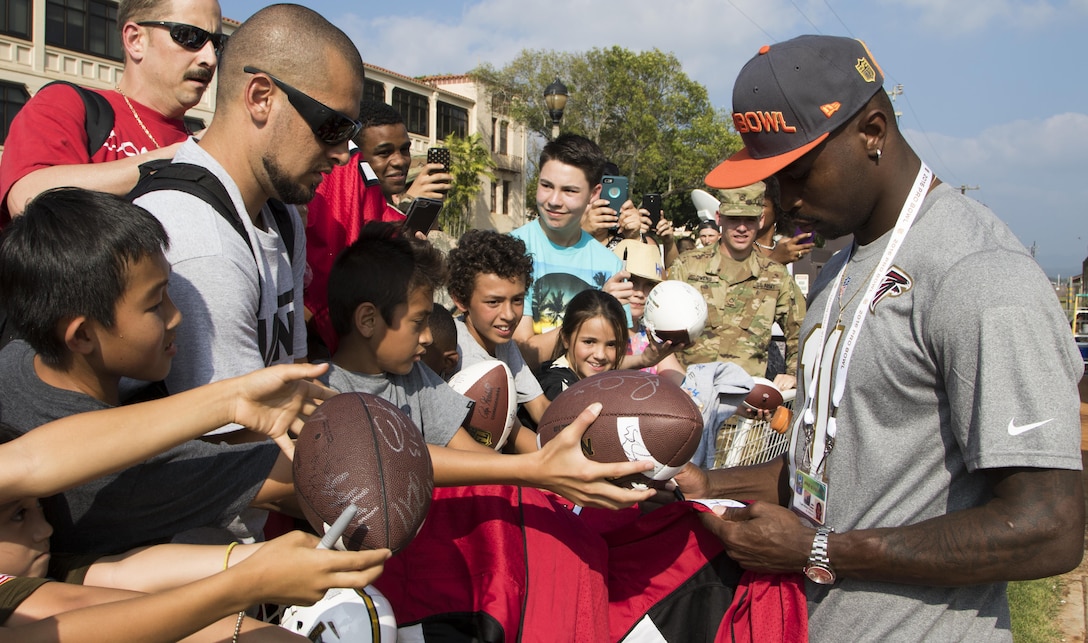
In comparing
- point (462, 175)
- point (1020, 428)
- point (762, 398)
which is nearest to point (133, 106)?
point (1020, 428)

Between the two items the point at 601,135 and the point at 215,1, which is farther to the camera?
the point at 601,135

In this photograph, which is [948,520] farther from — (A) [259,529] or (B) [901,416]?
(A) [259,529]

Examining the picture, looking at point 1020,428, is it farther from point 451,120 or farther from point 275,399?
point 451,120

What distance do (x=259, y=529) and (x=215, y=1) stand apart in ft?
8.46

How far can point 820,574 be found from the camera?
261 centimetres

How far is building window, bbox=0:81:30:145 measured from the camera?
27.3m

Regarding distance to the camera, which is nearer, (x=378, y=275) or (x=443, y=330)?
(x=378, y=275)

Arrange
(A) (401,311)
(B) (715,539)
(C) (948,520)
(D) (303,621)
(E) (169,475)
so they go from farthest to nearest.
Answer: (A) (401,311) → (B) (715,539) → (D) (303,621) → (E) (169,475) → (C) (948,520)

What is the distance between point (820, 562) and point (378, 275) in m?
2.29

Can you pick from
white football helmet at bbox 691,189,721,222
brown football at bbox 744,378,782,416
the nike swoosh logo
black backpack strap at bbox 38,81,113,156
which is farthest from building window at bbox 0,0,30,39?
the nike swoosh logo

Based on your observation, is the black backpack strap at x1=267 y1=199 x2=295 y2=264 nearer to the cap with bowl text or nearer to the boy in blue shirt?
the boy in blue shirt

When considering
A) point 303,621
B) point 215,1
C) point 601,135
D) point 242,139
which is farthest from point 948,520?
point 601,135

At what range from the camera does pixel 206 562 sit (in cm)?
266

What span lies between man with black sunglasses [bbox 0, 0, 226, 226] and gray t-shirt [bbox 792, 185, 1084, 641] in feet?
8.87
